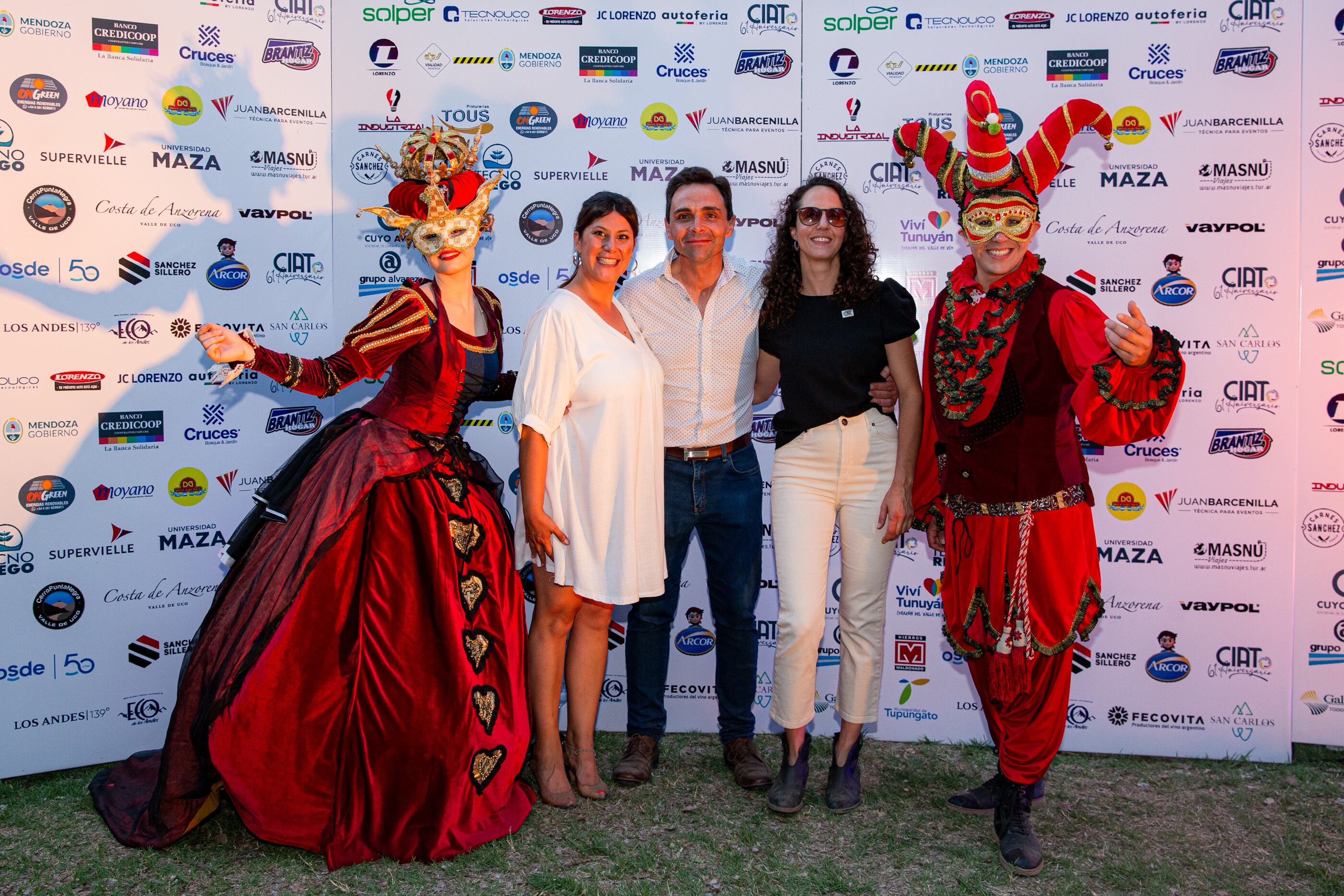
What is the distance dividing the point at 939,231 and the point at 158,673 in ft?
12.8

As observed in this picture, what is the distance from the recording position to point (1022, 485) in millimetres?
2789

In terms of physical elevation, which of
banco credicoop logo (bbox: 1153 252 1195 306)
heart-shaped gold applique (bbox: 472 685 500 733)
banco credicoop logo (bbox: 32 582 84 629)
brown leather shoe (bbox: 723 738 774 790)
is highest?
banco credicoop logo (bbox: 1153 252 1195 306)

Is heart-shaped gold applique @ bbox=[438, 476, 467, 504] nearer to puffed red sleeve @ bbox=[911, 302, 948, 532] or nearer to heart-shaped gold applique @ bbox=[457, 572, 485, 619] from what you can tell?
heart-shaped gold applique @ bbox=[457, 572, 485, 619]

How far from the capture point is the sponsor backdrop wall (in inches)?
144

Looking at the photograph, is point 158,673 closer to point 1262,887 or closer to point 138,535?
point 138,535

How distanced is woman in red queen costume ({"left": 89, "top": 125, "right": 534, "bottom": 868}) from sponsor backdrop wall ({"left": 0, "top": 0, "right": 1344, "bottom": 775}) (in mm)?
1061

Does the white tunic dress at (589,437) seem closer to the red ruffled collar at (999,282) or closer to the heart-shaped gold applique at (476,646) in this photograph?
the heart-shaped gold applique at (476,646)

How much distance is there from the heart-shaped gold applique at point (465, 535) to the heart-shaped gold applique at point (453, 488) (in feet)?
0.24

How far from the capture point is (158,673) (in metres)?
3.86

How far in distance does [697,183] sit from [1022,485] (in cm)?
152

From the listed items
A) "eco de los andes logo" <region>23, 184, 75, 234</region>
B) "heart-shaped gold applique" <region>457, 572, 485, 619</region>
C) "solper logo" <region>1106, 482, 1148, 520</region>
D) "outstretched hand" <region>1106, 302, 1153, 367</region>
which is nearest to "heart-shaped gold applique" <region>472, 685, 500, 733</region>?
"heart-shaped gold applique" <region>457, 572, 485, 619</region>

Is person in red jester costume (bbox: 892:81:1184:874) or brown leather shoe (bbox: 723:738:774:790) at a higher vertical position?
person in red jester costume (bbox: 892:81:1184:874)

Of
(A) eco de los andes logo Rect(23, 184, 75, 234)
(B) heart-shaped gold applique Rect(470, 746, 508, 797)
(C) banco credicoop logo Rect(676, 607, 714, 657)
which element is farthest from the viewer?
(C) banco credicoop logo Rect(676, 607, 714, 657)

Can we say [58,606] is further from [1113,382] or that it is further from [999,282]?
[1113,382]
